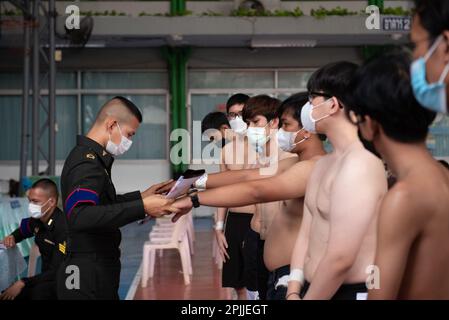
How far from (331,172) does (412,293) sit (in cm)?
50

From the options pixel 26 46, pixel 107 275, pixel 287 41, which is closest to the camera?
pixel 107 275

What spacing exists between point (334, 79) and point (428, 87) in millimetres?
637

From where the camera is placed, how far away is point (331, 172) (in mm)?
2010

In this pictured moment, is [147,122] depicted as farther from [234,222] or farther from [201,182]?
[201,182]

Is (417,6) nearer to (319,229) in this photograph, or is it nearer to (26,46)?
(319,229)

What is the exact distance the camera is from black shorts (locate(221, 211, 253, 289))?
4.58 m

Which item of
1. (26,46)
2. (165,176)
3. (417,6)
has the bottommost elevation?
(165,176)

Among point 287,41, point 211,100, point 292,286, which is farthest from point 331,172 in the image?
point 211,100

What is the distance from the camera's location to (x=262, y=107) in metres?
3.55

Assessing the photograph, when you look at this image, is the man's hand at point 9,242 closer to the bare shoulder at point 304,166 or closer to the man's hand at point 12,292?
the man's hand at point 12,292

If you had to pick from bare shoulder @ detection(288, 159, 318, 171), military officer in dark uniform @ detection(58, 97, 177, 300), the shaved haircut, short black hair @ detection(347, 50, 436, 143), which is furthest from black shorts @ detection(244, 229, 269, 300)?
short black hair @ detection(347, 50, 436, 143)

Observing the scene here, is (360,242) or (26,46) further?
(26,46)

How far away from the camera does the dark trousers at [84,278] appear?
2785mm

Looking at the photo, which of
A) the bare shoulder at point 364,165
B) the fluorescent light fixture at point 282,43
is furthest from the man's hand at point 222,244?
the fluorescent light fixture at point 282,43
